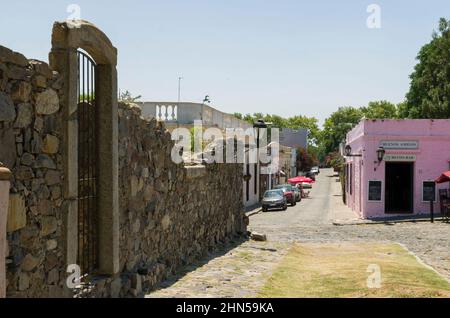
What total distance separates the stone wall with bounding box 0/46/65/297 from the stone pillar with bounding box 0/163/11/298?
14.2 inches

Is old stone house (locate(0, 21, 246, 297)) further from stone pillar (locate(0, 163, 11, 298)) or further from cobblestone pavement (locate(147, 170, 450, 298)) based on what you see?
cobblestone pavement (locate(147, 170, 450, 298))

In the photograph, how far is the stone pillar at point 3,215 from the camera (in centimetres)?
465

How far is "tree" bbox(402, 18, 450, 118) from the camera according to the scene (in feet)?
148

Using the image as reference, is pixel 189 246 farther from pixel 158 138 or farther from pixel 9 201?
pixel 9 201

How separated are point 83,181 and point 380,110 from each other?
317 ft

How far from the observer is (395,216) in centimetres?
2656

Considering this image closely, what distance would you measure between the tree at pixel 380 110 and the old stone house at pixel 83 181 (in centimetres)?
8955

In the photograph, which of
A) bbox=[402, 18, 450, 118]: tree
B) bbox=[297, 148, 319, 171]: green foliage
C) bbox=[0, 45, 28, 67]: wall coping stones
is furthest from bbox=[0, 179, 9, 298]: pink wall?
bbox=[297, 148, 319, 171]: green foliage

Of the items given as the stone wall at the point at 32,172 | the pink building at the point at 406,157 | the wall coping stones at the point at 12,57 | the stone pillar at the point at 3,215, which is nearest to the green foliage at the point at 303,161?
the pink building at the point at 406,157

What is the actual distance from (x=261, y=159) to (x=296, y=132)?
187ft

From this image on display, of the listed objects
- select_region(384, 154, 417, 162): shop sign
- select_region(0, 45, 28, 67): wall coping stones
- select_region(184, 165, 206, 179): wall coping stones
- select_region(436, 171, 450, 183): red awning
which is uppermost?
select_region(0, 45, 28, 67): wall coping stones
